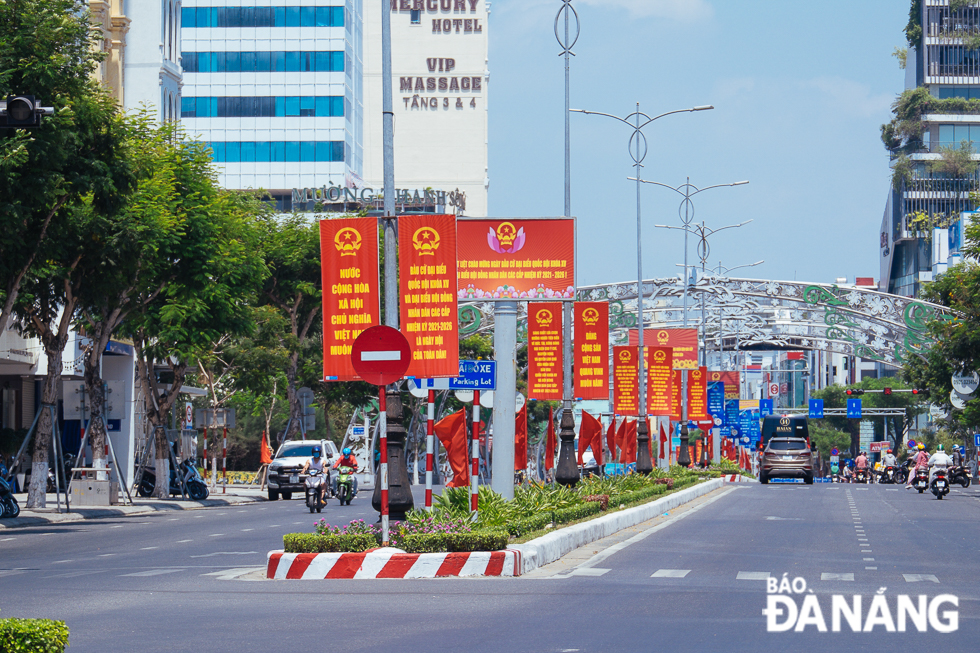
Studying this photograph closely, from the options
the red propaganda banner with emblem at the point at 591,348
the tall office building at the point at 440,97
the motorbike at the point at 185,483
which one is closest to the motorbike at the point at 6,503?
the red propaganda banner with emblem at the point at 591,348

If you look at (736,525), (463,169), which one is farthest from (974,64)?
(736,525)

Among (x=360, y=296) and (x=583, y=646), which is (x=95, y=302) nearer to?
(x=360, y=296)

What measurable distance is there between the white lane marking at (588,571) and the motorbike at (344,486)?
821 inches

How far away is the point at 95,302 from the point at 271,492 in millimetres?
15435

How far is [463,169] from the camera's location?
4941 inches

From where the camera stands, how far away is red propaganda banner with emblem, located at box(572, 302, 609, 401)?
2984cm

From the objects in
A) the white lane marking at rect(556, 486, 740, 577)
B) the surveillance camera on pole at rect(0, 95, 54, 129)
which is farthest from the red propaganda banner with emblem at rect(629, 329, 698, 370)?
the surveillance camera on pole at rect(0, 95, 54, 129)

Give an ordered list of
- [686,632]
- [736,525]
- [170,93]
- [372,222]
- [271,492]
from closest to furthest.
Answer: [686,632] < [372,222] < [736,525] < [271,492] < [170,93]

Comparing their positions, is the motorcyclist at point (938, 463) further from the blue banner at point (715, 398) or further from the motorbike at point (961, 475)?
the blue banner at point (715, 398)

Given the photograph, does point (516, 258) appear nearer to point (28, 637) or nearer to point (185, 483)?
point (28, 637)

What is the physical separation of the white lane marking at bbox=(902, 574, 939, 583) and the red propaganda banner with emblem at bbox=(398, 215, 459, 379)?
5874 millimetres

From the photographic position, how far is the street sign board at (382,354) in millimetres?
14797

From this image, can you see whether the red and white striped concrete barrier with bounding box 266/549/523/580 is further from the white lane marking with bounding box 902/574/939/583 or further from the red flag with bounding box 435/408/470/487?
the red flag with bounding box 435/408/470/487

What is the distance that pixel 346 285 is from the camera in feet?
54.9
